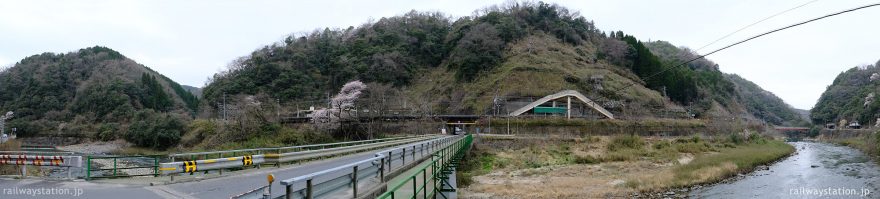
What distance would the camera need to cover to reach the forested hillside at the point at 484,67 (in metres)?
74.4

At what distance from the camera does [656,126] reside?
181ft

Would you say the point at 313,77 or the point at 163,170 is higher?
the point at 313,77

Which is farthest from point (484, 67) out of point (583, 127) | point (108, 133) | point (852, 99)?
point (852, 99)

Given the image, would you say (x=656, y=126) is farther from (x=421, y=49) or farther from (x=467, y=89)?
(x=421, y=49)

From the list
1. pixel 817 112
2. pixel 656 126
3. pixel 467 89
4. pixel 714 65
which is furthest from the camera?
pixel 714 65

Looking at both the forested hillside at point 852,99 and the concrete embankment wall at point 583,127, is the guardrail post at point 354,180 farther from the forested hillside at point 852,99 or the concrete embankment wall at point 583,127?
the forested hillside at point 852,99

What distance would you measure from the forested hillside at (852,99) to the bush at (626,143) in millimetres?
51813

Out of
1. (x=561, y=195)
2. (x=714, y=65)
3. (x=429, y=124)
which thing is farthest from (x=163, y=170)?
(x=714, y=65)

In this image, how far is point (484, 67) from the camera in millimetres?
82438

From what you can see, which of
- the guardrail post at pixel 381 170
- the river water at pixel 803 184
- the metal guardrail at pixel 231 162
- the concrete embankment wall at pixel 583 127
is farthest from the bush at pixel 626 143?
the guardrail post at pixel 381 170

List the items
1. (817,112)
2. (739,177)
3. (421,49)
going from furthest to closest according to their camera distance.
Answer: (817,112) < (421,49) < (739,177)

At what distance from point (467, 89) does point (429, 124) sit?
22.4 m

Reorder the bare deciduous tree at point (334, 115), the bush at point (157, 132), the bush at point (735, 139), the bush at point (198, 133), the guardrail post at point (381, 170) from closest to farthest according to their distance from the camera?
the guardrail post at point (381, 170) < the bare deciduous tree at point (334, 115) < the bush at point (735, 139) < the bush at point (198, 133) < the bush at point (157, 132)

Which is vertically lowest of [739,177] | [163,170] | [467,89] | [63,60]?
[739,177]
